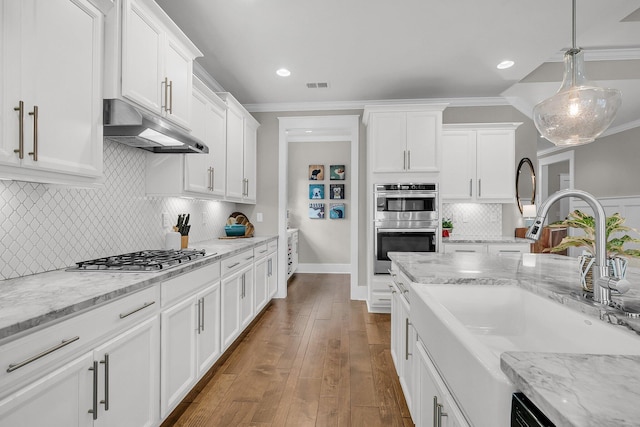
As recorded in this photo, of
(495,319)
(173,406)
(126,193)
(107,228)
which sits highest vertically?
(126,193)

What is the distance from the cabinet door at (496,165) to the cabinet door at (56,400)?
4.24 m

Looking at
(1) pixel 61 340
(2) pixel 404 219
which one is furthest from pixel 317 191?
(1) pixel 61 340

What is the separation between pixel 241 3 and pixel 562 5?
2.46m

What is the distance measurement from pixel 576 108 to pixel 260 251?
3.03m

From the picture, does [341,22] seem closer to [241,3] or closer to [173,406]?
[241,3]

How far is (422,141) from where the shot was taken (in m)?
3.88

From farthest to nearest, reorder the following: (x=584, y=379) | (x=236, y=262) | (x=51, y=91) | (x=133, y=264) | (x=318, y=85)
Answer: (x=318, y=85) → (x=236, y=262) → (x=133, y=264) → (x=51, y=91) → (x=584, y=379)

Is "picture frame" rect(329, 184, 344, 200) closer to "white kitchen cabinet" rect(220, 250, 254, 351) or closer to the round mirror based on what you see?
the round mirror

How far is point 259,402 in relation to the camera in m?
2.13

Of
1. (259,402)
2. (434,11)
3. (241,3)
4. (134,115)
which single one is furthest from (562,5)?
(259,402)

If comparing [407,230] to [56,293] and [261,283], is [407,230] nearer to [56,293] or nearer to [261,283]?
[261,283]

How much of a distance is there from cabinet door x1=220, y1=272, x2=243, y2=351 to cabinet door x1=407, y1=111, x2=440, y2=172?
7.75ft

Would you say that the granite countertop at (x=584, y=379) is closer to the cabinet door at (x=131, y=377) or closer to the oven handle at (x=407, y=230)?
the cabinet door at (x=131, y=377)

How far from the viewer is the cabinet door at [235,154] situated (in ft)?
11.8
